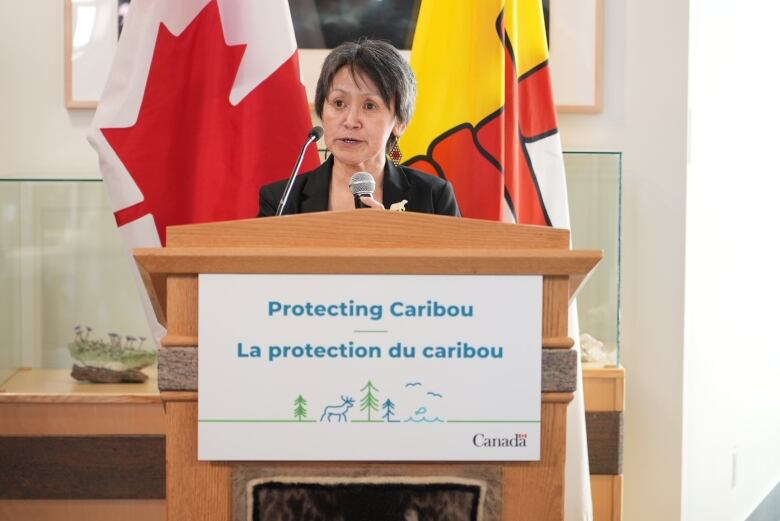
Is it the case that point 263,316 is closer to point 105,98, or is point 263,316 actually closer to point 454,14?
point 105,98

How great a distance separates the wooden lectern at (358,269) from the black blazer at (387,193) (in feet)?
2.83

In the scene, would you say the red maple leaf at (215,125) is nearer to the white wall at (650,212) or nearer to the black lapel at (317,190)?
the black lapel at (317,190)

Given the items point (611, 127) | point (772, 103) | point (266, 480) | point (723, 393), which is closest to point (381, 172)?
point (266, 480)

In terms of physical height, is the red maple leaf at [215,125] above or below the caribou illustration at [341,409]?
above

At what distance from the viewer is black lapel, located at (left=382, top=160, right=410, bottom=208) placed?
2.36 m

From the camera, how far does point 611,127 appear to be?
11.5 ft

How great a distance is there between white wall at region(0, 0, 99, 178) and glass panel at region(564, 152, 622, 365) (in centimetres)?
163

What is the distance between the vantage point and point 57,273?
10.6ft

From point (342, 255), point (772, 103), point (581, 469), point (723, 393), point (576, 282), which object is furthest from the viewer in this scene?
point (772, 103)

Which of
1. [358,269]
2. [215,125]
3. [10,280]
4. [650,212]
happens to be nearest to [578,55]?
[650,212]

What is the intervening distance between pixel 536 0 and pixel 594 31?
39cm

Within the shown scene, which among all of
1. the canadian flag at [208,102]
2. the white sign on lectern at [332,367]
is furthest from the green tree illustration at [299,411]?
the canadian flag at [208,102]

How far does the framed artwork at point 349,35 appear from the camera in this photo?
345 cm

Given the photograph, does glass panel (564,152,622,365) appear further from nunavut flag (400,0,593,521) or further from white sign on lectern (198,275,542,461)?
white sign on lectern (198,275,542,461)
